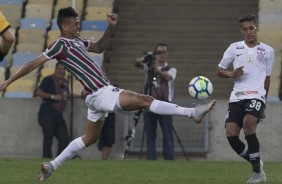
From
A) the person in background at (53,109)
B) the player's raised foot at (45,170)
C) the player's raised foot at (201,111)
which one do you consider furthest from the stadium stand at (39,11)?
the player's raised foot at (201,111)

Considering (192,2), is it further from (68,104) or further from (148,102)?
(148,102)

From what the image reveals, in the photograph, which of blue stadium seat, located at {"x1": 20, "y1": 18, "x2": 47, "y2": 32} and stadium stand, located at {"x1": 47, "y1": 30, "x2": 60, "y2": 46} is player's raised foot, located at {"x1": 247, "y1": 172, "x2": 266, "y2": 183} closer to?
stadium stand, located at {"x1": 47, "y1": 30, "x2": 60, "y2": 46}

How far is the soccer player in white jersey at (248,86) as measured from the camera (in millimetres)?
14758

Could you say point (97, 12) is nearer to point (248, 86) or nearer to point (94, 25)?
point (94, 25)

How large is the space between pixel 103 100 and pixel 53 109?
8757 mm

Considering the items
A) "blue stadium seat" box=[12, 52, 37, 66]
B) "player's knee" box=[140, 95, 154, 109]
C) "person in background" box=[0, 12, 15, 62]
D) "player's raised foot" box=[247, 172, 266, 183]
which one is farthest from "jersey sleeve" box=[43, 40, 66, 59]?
"blue stadium seat" box=[12, 52, 37, 66]

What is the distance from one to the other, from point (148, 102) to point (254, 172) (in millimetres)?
1813

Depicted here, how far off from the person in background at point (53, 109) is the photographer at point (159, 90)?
202cm

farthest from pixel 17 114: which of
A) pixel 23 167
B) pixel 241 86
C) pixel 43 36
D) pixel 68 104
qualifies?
pixel 241 86

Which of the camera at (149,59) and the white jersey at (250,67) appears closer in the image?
the white jersey at (250,67)

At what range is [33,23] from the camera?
2722 cm

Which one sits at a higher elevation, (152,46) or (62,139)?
(152,46)

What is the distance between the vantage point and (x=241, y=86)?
15.0 meters

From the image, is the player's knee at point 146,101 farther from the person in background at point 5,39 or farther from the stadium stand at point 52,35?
the stadium stand at point 52,35
